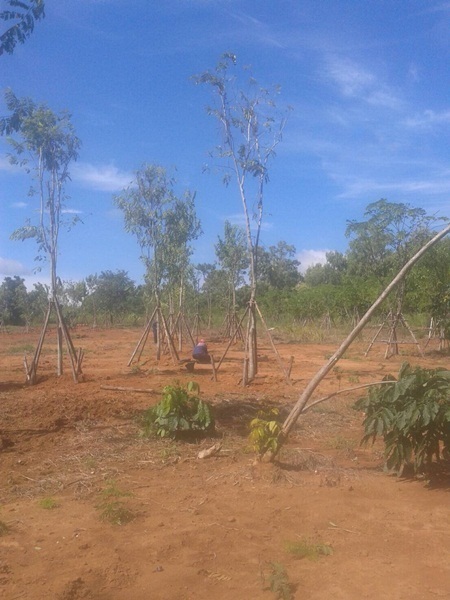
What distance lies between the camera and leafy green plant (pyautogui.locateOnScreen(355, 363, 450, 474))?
5.43 meters

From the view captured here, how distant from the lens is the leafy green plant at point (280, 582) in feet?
12.2

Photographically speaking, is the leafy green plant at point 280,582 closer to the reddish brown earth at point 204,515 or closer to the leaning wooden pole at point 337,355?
the reddish brown earth at point 204,515

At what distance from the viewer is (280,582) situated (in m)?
3.79

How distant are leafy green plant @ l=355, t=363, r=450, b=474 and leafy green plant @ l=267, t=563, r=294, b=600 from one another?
202 centimetres

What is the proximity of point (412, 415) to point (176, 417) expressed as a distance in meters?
3.46

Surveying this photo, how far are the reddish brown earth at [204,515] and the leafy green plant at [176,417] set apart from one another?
29cm

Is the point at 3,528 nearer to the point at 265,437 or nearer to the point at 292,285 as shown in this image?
the point at 265,437

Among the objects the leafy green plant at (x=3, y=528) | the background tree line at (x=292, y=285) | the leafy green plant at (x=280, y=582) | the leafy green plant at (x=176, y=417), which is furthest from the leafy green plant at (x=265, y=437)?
the background tree line at (x=292, y=285)

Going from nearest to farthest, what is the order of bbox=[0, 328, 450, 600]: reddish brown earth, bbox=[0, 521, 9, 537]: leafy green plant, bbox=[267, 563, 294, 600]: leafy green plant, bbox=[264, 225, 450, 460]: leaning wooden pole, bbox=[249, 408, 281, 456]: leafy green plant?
bbox=[267, 563, 294, 600]: leafy green plant, bbox=[0, 328, 450, 600]: reddish brown earth, bbox=[0, 521, 9, 537]: leafy green plant, bbox=[264, 225, 450, 460]: leaning wooden pole, bbox=[249, 408, 281, 456]: leafy green plant

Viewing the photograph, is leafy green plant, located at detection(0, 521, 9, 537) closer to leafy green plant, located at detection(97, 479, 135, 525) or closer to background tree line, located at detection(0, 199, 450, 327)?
leafy green plant, located at detection(97, 479, 135, 525)

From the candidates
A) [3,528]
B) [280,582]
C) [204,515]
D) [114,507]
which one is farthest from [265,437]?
[3,528]

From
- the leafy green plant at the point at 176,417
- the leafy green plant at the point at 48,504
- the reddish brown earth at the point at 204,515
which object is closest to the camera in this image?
the reddish brown earth at the point at 204,515

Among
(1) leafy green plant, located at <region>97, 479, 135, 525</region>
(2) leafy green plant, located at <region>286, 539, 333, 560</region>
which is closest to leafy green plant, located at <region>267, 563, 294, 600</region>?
(2) leafy green plant, located at <region>286, 539, 333, 560</region>

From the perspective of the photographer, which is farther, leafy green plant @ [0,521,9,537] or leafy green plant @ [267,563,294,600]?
leafy green plant @ [0,521,9,537]
